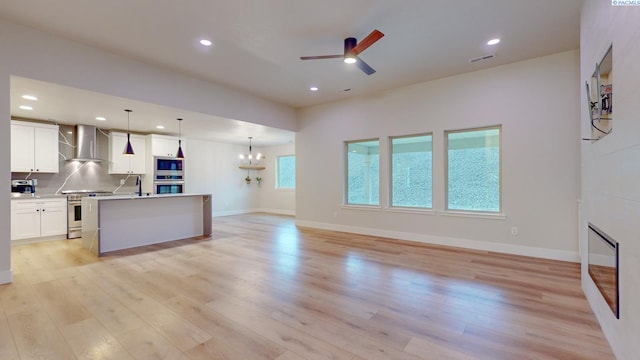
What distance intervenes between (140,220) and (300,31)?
4.41 meters

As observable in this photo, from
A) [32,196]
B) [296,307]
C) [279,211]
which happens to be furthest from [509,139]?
[32,196]

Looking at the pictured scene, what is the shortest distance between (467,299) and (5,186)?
5.35 metres

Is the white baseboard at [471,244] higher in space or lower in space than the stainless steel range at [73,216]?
lower

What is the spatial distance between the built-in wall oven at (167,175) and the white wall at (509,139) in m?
5.09

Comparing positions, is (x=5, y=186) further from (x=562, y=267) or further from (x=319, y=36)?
(x=562, y=267)

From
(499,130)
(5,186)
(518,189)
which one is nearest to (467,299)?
(518,189)

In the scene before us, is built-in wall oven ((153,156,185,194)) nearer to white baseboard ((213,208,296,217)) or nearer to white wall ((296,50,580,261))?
white baseboard ((213,208,296,217))

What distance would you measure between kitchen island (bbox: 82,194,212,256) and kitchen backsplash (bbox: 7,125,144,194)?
2088mm

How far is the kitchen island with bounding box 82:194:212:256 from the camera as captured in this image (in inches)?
186

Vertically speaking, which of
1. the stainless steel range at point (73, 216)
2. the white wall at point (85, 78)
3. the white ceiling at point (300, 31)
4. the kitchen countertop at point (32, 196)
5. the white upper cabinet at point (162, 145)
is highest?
the white ceiling at point (300, 31)

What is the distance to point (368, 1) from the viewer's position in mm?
2955

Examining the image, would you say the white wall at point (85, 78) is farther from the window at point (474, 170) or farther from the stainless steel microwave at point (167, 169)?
the window at point (474, 170)

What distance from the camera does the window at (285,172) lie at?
10.0 meters

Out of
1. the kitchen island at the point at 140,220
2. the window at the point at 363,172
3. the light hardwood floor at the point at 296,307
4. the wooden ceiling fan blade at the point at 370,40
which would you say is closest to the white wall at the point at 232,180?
the kitchen island at the point at 140,220
